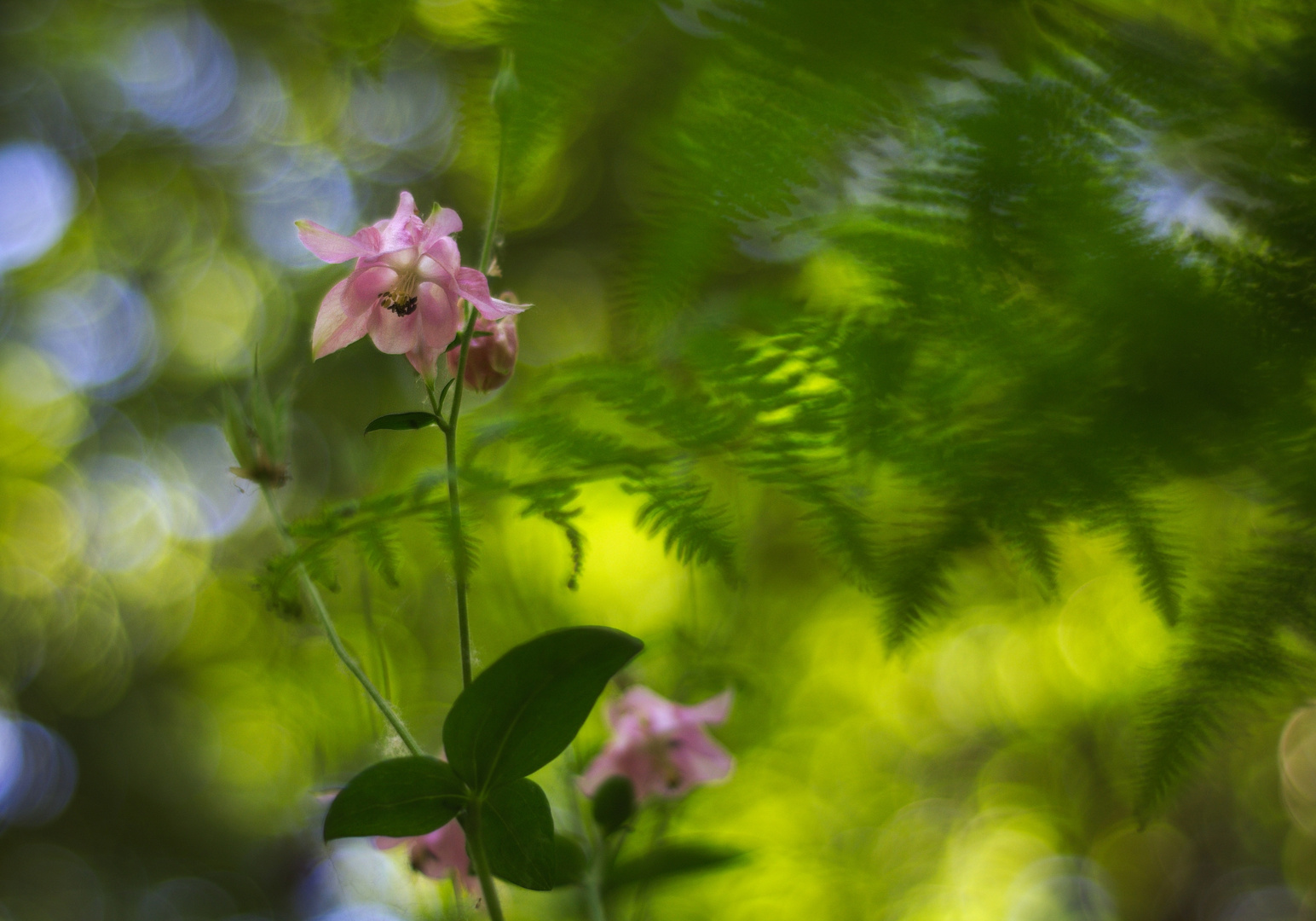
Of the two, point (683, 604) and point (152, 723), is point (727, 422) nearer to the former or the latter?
point (683, 604)

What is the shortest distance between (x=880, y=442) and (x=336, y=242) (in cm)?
Result: 42

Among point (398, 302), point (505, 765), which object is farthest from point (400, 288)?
point (505, 765)

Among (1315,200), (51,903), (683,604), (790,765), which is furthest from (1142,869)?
(51,903)

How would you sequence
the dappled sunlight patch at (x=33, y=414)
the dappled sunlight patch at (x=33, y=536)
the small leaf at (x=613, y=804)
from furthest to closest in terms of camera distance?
the dappled sunlight patch at (x=33, y=536) < the dappled sunlight patch at (x=33, y=414) < the small leaf at (x=613, y=804)

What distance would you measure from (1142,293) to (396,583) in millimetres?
401

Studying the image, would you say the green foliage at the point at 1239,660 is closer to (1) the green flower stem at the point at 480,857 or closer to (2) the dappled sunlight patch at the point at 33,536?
(1) the green flower stem at the point at 480,857

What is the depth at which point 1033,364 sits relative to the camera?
0.39m

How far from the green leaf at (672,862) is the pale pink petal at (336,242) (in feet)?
1.88

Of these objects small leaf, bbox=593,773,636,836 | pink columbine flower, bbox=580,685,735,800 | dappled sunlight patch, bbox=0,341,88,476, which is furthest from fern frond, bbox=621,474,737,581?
dappled sunlight patch, bbox=0,341,88,476

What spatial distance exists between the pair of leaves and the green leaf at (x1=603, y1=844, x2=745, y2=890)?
0.23 metres

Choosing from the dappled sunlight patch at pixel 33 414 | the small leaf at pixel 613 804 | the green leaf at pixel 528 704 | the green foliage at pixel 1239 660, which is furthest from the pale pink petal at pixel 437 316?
the dappled sunlight patch at pixel 33 414

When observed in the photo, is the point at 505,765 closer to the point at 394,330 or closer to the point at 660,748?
the point at 394,330

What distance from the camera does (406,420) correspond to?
529mm

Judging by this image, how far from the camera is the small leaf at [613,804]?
2.32 ft
